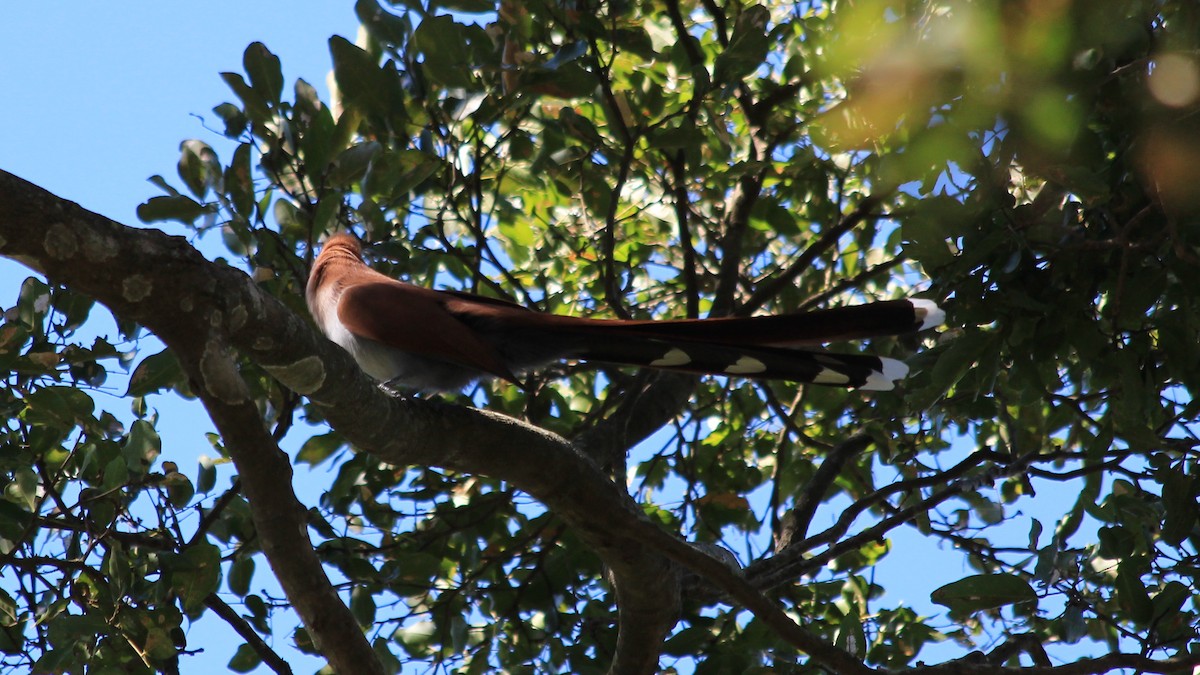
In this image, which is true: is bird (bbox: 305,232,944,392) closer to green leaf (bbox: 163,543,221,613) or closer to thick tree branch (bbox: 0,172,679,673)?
thick tree branch (bbox: 0,172,679,673)

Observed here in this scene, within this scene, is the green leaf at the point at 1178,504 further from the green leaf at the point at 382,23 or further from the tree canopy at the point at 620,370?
the green leaf at the point at 382,23

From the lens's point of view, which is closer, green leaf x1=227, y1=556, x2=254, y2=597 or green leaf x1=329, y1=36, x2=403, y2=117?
green leaf x1=329, y1=36, x2=403, y2=117

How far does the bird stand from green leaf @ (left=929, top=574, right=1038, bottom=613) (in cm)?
63

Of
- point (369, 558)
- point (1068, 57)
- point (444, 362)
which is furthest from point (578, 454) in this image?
point (369, 558)

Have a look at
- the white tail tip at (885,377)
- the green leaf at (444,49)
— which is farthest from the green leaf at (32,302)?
the white tail tip at (885,377)

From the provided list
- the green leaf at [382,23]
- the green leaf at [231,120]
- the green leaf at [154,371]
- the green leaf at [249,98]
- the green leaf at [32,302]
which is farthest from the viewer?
the green leaf at [382,23]

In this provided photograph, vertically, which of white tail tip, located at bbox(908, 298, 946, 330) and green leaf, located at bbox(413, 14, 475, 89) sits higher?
green leaf, located at bbox(413, 14, 475, 89)

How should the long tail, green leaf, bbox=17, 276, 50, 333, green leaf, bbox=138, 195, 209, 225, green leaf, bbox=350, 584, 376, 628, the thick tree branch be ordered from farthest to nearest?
green leaf, bbox=350, 584, 376, 628 → green leaf, bbox=138, 195, 209, 225 → green leaf, bbox=17, 276, 50, 333 → the long tail → the thick tree branch

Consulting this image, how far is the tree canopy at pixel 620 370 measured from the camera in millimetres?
2398

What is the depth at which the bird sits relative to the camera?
2.85 metres

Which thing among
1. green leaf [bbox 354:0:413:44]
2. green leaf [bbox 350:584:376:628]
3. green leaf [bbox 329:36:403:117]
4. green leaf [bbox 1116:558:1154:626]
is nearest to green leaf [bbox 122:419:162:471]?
green leaf [bbox 350:584:376:628]

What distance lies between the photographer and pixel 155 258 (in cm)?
186

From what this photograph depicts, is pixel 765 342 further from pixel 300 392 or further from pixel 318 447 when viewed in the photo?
pixel 318 447

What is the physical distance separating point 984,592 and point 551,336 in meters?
1.36
